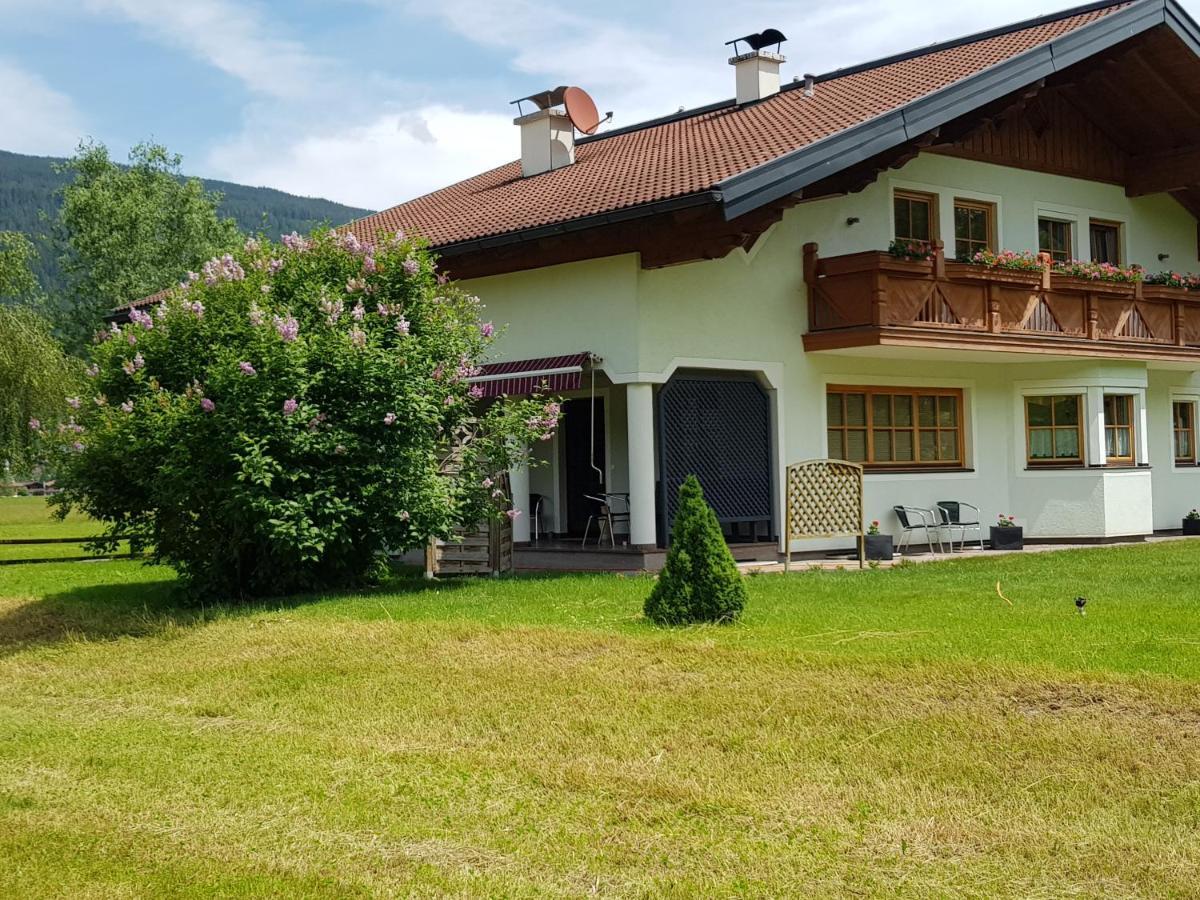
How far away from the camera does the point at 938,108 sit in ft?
52.3

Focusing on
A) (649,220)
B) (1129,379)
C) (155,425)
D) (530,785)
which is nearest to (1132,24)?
(1129,379)

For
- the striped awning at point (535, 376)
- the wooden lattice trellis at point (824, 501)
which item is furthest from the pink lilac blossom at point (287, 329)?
the wooden lattice trellis at point (824, 501)

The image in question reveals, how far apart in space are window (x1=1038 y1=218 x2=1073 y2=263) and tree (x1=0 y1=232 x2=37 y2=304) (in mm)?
21591

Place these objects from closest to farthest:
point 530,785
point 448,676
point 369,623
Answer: point 530,785 → point 448,676 → point 369,623

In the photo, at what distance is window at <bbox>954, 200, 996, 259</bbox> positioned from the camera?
62.1 ft

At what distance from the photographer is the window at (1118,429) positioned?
1973cm

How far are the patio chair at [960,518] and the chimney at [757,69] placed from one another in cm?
698

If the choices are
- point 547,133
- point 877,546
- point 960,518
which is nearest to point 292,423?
point 877,546

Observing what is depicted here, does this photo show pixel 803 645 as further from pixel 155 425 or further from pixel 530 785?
pixel 155 425

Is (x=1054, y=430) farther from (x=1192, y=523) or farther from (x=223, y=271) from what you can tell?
(x=223, y=271)

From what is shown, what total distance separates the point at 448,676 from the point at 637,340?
7.26 metres

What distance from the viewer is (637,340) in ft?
50.3

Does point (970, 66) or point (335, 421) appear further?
point (970, 66)

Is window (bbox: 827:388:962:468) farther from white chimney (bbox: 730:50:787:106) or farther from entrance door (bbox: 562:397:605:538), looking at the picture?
white chimney (bbox: 730:50:787:106)
